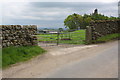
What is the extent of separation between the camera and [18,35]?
9.84 m

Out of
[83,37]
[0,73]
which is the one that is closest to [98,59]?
[0,73]

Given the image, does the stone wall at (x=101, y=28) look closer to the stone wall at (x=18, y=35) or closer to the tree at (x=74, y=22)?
the stone wall at (x=18, y=35)

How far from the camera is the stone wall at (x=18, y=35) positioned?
353 inches

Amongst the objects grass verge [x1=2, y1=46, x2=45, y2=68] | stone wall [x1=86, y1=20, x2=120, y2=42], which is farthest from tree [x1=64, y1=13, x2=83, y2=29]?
grass verge [x1=2, y1=46, x2=45, y2=68]

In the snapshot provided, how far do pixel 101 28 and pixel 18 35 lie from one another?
8198 mm

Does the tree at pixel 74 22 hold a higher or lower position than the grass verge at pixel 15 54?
higher

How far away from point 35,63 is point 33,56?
3.65ft

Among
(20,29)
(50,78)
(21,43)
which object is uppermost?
(20,29)

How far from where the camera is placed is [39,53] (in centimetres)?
959

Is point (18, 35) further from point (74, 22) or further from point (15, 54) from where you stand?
point (74, 22)

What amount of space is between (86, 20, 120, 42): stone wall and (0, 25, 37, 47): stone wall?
4.96 m

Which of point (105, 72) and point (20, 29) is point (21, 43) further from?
point (105, 72)

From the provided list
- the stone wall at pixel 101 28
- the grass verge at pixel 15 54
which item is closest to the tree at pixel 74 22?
the stone wall at pixel 101 28

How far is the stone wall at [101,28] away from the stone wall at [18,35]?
16.3ft
